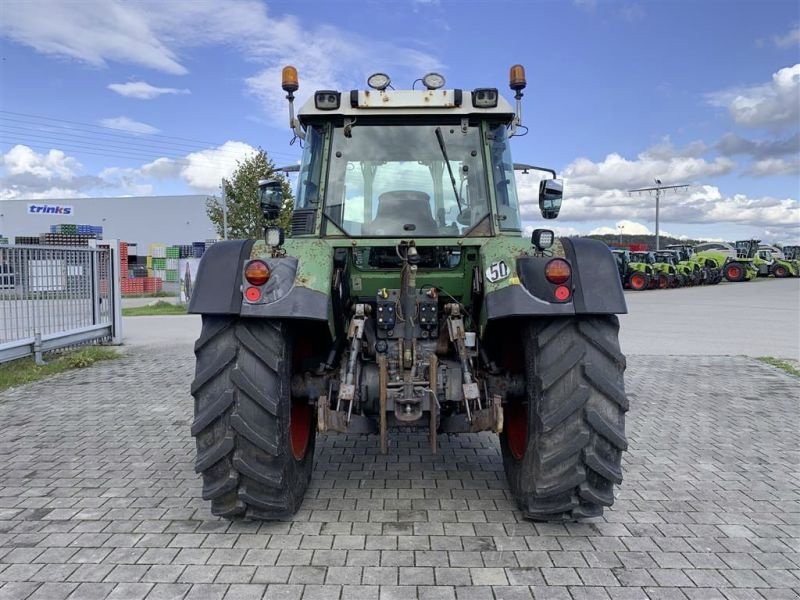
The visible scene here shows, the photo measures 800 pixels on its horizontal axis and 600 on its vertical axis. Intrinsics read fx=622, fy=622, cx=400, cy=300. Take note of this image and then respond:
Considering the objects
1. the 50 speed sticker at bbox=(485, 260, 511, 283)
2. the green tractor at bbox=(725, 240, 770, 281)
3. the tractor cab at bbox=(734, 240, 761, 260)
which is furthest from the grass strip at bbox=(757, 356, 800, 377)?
the tractor cab at bbox=(734, 240, 761, 260)

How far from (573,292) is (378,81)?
210 centimetres

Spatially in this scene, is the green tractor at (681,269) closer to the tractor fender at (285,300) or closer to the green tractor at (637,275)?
the green tractor at (637,275)

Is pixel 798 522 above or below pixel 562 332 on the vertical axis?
below

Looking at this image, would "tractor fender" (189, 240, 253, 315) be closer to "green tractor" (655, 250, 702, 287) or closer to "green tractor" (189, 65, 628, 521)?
"green tractor" (189, 65, 628, 521)

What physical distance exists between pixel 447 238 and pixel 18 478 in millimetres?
3713

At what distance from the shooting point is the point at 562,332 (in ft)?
11.9

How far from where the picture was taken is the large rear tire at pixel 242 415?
357 cm

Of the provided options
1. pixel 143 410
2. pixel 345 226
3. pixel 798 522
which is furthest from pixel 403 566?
pixel 143 410

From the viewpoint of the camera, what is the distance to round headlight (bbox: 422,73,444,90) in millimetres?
4465

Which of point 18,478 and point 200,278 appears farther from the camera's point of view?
point 18,478

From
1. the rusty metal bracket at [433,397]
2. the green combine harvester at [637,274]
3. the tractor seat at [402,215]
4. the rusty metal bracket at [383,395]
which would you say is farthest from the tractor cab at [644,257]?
the rusty metal bracket at [383,395]

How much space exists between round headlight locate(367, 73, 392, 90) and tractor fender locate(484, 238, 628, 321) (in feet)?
5.54

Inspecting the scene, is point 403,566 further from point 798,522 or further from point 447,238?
point 798,522

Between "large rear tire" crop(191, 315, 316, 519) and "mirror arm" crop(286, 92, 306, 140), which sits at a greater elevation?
"mirror arm" crop(286, 92, 306, 140)
